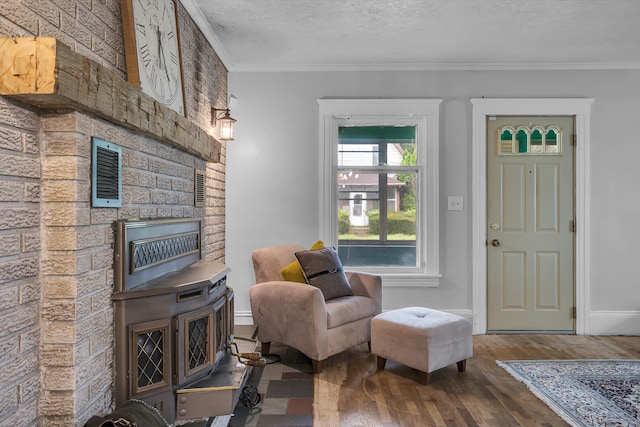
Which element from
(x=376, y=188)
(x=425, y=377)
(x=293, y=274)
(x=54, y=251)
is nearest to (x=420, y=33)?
(x=376, y=188)

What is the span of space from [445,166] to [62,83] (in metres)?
3.20

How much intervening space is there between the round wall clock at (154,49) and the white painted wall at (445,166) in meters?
1.43

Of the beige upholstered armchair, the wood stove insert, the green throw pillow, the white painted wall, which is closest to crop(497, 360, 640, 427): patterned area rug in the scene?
the white painted wall

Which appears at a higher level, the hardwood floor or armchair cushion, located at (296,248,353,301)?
armchair cushion, located at (296,248,353,301)

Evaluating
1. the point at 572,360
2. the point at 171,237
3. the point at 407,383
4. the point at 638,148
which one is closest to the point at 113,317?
the point at 171,237

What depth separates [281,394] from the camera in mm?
2459

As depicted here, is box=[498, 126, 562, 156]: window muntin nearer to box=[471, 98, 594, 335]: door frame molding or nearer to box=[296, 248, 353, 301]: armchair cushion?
box=[471, 98, 594, 335]: door frame molding

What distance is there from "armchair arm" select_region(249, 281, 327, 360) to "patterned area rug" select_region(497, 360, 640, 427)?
132cm

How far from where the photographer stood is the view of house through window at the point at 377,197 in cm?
390

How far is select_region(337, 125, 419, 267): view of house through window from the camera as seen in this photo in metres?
3.90

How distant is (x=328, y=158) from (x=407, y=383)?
2037mm

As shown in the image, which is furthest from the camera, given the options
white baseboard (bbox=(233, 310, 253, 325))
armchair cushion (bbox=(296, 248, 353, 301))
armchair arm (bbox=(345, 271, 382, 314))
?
white baseboard (bbox=(233, 310, 253, 325))

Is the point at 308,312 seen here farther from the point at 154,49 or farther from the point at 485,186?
the point at 485,186

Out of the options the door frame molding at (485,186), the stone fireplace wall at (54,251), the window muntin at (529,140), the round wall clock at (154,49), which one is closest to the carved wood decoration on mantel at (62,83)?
the stone fireplace wall at (54,251)
